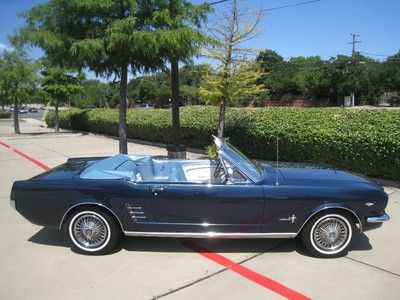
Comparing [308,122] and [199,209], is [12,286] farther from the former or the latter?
[308,122]

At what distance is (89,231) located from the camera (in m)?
4.29

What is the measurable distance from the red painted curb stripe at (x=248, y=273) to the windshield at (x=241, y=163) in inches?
36.1

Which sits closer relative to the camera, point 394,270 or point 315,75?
point 394,270

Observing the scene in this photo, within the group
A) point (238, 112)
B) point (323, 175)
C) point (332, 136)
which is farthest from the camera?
point (238, 112)

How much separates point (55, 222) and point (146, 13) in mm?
5919

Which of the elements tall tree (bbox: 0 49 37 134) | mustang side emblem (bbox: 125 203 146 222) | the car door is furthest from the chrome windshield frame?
tall tree (bbox: 0 49 37 134)

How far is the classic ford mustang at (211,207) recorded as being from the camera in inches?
161

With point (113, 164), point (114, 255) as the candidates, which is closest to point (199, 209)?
point (114, 255)

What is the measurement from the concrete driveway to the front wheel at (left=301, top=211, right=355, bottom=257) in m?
0.11

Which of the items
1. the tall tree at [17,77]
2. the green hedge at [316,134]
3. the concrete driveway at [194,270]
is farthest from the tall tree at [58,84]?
the concrete driveway at [194,270]

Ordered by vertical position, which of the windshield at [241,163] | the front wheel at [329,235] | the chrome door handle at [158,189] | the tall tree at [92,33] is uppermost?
the tall tree at [92,33]

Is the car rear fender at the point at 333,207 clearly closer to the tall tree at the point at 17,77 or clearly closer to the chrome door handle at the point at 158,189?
the chrome door handle at the point at 158,189

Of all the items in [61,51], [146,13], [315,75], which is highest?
[315,75]

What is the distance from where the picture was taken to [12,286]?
12.0ft
